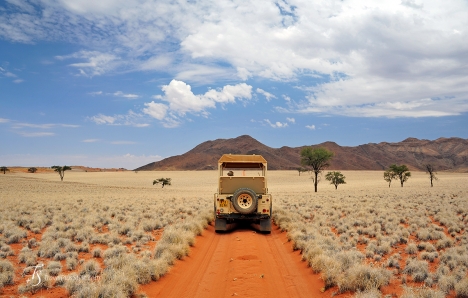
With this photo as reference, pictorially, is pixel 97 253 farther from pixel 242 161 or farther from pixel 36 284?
pixel 242 161

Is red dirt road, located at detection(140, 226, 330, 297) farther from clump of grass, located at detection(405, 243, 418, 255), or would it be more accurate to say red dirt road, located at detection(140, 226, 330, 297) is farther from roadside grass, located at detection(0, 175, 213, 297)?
clump of grass, located at detection(405, 243, 418, 255)

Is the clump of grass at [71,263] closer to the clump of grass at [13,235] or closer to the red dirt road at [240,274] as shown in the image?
the red dirt road at [240,274]

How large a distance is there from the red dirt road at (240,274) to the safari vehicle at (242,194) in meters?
1.90

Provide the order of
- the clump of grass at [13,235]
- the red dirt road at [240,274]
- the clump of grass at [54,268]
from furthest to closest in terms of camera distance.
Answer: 1. the clump of grass at [13,235]
2. the clump of grass at [54,268]
3. the red dirt road at [240,274]

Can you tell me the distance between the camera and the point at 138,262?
9.23 metres

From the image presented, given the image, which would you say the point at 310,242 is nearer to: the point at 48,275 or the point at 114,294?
the point at 114,294

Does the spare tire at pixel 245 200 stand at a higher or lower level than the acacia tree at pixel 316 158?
lower

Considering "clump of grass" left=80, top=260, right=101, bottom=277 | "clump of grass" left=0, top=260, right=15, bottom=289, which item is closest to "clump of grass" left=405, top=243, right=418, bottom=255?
"clump of grass" left=80, top=260, right=101, bottom=277

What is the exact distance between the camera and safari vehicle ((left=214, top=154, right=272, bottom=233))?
15715 mm

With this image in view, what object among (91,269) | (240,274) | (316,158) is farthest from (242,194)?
(316,158)

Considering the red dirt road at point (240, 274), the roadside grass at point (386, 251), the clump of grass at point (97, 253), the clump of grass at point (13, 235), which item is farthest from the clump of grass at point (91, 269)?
the roadside grass at point (386, 251)

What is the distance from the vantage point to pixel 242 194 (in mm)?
15789

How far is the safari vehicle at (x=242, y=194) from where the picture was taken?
1571cm

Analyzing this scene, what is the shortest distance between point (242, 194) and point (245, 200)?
0.31 m
